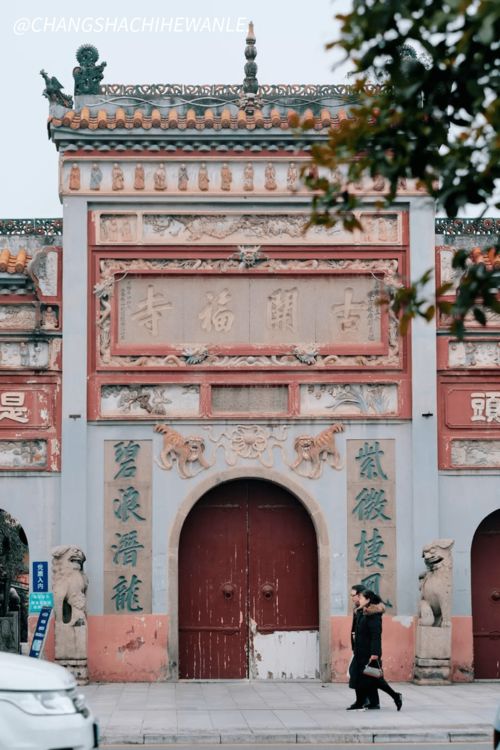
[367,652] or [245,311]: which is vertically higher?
[245,311]

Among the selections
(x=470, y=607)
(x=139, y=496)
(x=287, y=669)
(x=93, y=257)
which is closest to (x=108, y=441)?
(x=139, y=496)

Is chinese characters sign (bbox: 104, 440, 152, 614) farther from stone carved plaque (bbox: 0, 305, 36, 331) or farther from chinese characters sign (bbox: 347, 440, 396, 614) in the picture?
chinese characters sign (bbox: 347, 440, 396, 614)

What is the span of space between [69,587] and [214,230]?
5334mm

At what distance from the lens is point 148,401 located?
67.7 feet

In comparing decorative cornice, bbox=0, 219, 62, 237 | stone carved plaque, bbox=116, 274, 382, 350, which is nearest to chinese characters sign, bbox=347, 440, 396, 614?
stone carved plaque, bbox=116, 274, 382, 350

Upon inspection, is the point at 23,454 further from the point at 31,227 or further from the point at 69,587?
the point at 31,227

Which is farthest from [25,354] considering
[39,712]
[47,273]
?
[39,712]

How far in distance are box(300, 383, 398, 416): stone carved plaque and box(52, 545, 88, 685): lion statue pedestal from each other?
3.82 meters

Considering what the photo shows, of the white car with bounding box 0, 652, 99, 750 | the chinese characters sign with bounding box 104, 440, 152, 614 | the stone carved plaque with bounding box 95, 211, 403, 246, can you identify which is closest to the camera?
the white car with bounding box 0, 652, 99, 750

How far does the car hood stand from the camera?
377 inches

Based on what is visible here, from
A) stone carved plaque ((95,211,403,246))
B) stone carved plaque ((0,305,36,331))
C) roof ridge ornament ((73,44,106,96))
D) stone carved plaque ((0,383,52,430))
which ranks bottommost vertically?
stone carved plaque ((0,383,52,430))

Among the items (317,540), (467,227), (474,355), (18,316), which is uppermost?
(467,227)

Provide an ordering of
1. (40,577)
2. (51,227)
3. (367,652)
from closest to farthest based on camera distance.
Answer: (367,652)
(40,577)
(51,227)

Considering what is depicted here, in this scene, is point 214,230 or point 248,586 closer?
point 248,586
